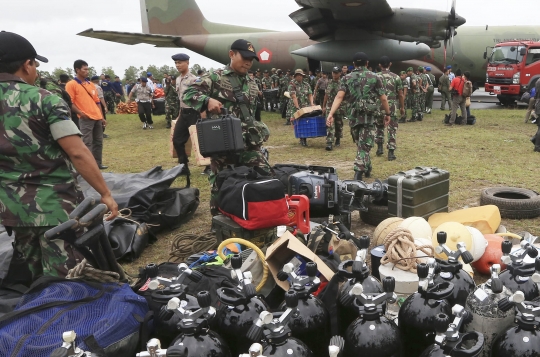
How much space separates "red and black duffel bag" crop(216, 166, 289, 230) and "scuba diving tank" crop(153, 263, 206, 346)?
1.52 meters

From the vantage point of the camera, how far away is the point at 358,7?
1425cm

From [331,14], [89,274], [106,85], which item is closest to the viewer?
[89,274]

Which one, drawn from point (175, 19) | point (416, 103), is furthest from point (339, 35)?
point (175, 19)

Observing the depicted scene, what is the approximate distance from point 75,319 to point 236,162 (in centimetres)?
288

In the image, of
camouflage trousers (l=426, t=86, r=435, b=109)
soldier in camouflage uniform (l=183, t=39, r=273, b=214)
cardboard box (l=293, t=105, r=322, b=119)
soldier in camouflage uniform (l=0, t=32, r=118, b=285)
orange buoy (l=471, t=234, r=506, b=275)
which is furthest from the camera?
camouflage trousers (l=426, t=86, r=435, b=109)

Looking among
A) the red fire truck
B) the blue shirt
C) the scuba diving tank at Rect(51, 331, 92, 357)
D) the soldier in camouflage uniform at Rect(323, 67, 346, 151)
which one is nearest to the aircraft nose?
the red fire truck

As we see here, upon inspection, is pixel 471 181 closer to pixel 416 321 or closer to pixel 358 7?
pixel 416 321

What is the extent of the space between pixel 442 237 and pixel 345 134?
10.5 metres

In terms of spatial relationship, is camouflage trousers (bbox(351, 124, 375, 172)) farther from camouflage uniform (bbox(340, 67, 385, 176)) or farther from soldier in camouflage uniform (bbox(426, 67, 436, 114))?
soldier in camouflage uniform (bbox(426, 67, 436, 114))

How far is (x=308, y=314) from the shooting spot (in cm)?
191

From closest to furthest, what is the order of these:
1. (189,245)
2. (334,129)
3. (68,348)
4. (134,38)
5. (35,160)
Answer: (68,348), (35,160), (189,245), (334,129), (134,38)

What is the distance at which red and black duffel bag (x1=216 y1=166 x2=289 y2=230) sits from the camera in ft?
12.1

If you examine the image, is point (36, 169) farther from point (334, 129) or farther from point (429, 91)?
point (429, 91)

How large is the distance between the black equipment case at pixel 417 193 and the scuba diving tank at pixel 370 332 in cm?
302
